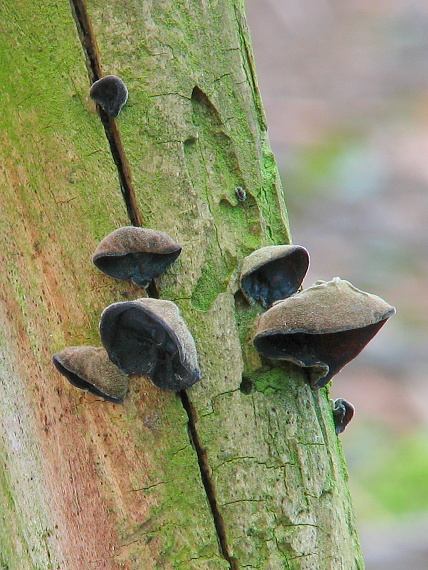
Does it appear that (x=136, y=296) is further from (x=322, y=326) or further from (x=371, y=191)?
(x=371, y=191)

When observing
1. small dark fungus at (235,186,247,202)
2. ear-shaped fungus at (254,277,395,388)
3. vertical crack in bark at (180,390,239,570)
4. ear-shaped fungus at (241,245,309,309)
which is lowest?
vertical crack in bark at (180,390,239,570)

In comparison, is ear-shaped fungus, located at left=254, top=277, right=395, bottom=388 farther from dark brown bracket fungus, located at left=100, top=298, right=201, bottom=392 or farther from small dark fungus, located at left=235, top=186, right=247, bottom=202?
small dark fungus, located at left=235, top=186, right=247, bottom=202

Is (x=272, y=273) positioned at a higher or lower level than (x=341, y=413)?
higher

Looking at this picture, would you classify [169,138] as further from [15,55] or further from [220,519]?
[220,519]

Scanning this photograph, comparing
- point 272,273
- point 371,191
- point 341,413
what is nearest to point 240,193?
point 272,273

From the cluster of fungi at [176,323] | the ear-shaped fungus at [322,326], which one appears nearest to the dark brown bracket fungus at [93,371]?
the cluster of fungi at [176,323]

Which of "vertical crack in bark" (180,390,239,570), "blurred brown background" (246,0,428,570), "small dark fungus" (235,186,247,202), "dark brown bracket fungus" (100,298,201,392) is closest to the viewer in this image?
"dark brown bracket fungus" (100,298,201,392)

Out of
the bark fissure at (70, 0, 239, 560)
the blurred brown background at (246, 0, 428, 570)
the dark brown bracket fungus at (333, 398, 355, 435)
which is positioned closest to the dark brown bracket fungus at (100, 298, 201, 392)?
the bark fissure at (70, 0, 239, 560)

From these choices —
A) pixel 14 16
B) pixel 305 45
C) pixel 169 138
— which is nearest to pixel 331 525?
pixel 169 138
